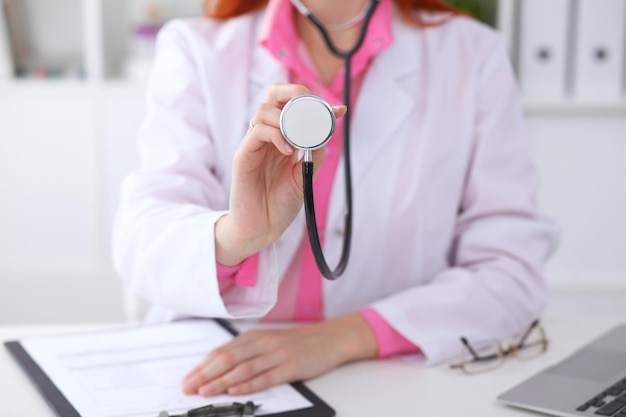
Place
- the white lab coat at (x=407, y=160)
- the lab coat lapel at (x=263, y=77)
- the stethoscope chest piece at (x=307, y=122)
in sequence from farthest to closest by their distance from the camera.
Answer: the lab coat lapel at (x=263, y=77) < the white lab coat at (x=407, y=160) < the stethoscope chest piece at (x=307, y=122)

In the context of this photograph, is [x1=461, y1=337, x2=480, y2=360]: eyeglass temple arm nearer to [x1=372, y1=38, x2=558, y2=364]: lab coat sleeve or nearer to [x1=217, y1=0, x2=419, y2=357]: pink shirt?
[x1=372, y1=38, x2=558, y2=364]: lab coat sleeve

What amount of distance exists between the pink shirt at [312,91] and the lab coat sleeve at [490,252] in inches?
6.5

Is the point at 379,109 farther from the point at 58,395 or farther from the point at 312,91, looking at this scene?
the point at 58,395

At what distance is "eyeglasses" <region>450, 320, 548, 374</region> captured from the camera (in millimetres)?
1022

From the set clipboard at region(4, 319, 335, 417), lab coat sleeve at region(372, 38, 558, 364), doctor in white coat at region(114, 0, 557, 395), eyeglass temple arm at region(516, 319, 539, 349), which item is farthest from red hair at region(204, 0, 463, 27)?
clipboard at region(4, 319, 335, 417)

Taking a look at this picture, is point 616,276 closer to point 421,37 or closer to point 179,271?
point 421,37

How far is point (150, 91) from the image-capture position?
1.29 meters

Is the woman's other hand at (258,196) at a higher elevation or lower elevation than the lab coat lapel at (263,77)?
lower

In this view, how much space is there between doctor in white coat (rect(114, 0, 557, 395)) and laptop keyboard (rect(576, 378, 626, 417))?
0.70 feet

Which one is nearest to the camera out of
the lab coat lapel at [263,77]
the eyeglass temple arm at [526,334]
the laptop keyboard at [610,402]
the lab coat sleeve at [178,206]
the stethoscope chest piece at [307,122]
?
the stethoscope chest piece at [307,122]

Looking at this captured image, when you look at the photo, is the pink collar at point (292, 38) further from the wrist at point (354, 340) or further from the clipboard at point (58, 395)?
the clipboard at point (58, 395)

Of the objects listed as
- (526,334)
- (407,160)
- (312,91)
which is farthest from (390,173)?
(526,334)

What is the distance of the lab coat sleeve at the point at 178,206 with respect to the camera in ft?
3.18

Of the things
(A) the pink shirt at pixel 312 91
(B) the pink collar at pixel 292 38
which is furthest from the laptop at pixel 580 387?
(B) the pink collar at pixel 292 38
